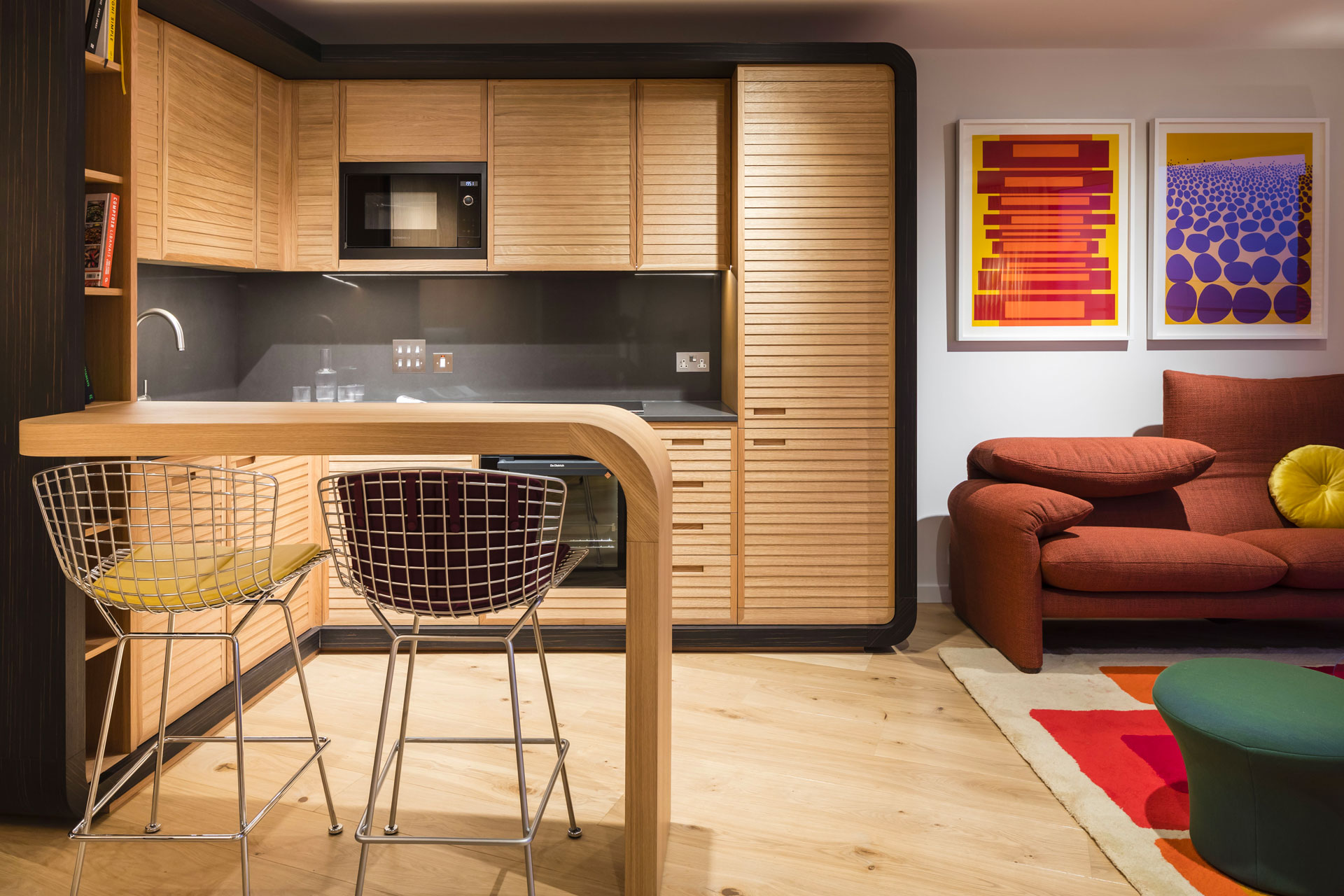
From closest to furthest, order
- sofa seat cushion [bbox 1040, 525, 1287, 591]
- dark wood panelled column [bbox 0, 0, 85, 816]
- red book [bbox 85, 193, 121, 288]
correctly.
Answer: dark wood panelled column [bbox 0, 0, 85, 816] → red book [bbox 85, 193, 121, 288] → sofa seat cushion [bbox 1040, 525, 1287, 591]

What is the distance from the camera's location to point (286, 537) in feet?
11.3

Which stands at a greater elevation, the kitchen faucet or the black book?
the black book

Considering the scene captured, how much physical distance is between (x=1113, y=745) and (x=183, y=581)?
2510 mm

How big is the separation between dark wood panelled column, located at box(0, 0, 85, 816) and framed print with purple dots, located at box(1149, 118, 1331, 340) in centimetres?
421

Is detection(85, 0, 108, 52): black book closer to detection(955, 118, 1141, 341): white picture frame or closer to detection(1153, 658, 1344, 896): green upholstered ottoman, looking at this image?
→ detection(1153, 658, 1344, 896): green upholstered ottoman

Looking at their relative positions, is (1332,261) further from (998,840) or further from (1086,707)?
(998,840)

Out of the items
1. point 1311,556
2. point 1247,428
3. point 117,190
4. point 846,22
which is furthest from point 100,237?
point 1247,428

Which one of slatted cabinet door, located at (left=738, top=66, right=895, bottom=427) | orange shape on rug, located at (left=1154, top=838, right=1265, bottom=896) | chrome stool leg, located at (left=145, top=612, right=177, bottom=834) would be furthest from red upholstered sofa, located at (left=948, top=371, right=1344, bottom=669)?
chrome stool leg, located at (left=145, top=612, right=177, bottom=834)

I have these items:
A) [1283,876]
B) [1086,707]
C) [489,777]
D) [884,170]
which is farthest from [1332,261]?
[489,777]

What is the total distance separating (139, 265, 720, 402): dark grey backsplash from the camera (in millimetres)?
4129

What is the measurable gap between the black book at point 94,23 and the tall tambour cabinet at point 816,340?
82.4 inches

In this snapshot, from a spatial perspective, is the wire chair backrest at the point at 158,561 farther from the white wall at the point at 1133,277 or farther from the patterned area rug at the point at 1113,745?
the white wall at the point at 1133,277

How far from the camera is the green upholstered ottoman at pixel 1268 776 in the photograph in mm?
1902

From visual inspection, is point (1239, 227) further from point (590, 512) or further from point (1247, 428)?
point (590, 512)
